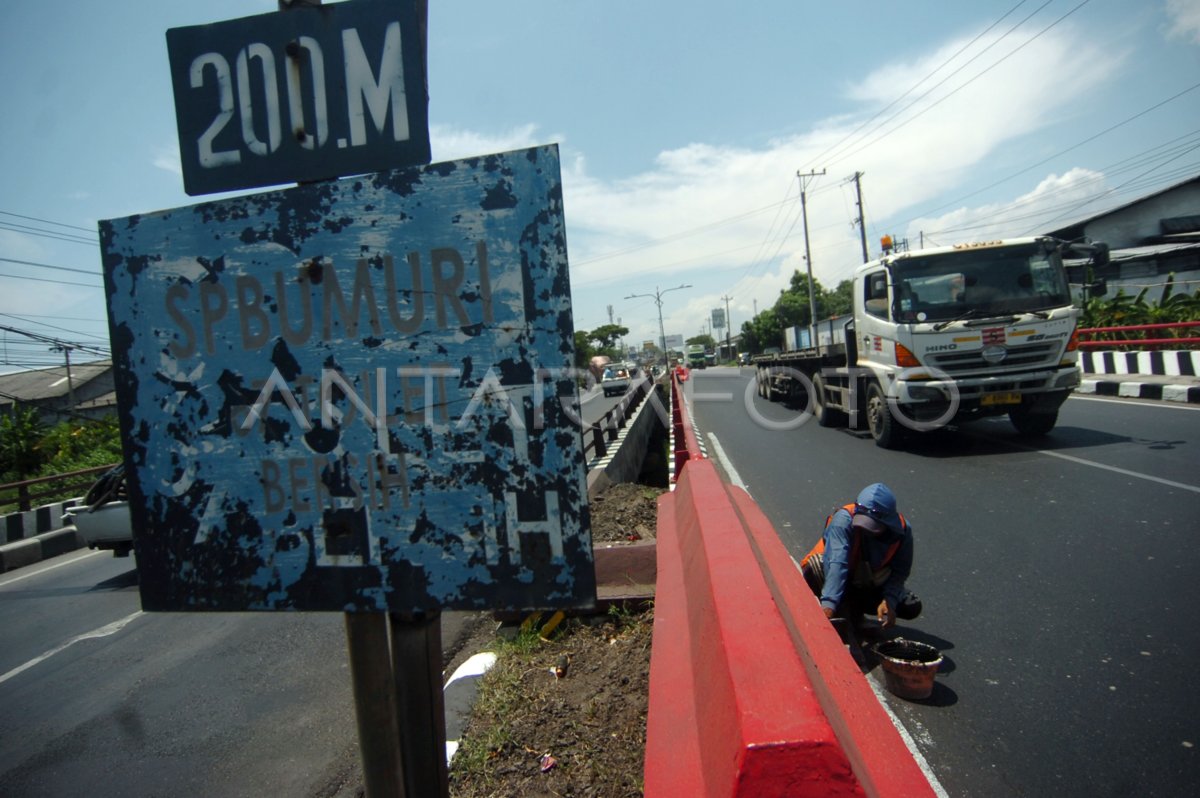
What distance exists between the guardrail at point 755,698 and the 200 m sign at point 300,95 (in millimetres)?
1200

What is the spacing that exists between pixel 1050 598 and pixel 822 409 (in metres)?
10.2

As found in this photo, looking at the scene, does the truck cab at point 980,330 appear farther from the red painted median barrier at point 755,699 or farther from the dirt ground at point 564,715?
the red painted median barrier at point 755,699

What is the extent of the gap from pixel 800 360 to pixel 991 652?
13080 mm

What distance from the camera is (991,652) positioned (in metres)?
3.70

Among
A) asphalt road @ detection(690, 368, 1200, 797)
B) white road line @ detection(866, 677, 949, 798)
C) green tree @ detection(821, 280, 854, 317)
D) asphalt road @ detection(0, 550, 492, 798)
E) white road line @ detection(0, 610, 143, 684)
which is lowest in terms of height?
white road line @ detection(0, 610, 143, 684)

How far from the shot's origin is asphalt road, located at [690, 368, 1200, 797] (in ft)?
9.05

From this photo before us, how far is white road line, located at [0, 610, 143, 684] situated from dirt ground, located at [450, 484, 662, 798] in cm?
390

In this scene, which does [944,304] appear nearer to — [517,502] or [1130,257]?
[517,502]

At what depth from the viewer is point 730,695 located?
142cm

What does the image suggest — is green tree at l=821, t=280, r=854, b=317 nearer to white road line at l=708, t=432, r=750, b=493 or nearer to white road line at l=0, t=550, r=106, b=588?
white road line at l=708, t=432, r=750, b=493

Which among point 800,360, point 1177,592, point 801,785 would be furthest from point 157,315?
point 800,360

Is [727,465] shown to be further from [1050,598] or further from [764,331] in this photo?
[764,331]

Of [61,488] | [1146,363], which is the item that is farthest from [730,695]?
[1146,363]

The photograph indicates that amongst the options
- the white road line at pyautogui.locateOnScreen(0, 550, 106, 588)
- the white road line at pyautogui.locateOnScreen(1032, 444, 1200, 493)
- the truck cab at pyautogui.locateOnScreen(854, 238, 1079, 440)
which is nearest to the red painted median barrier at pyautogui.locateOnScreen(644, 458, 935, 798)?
the white road line at pyautogui.locateOnScreen(1032, 444, 1200, 493)
